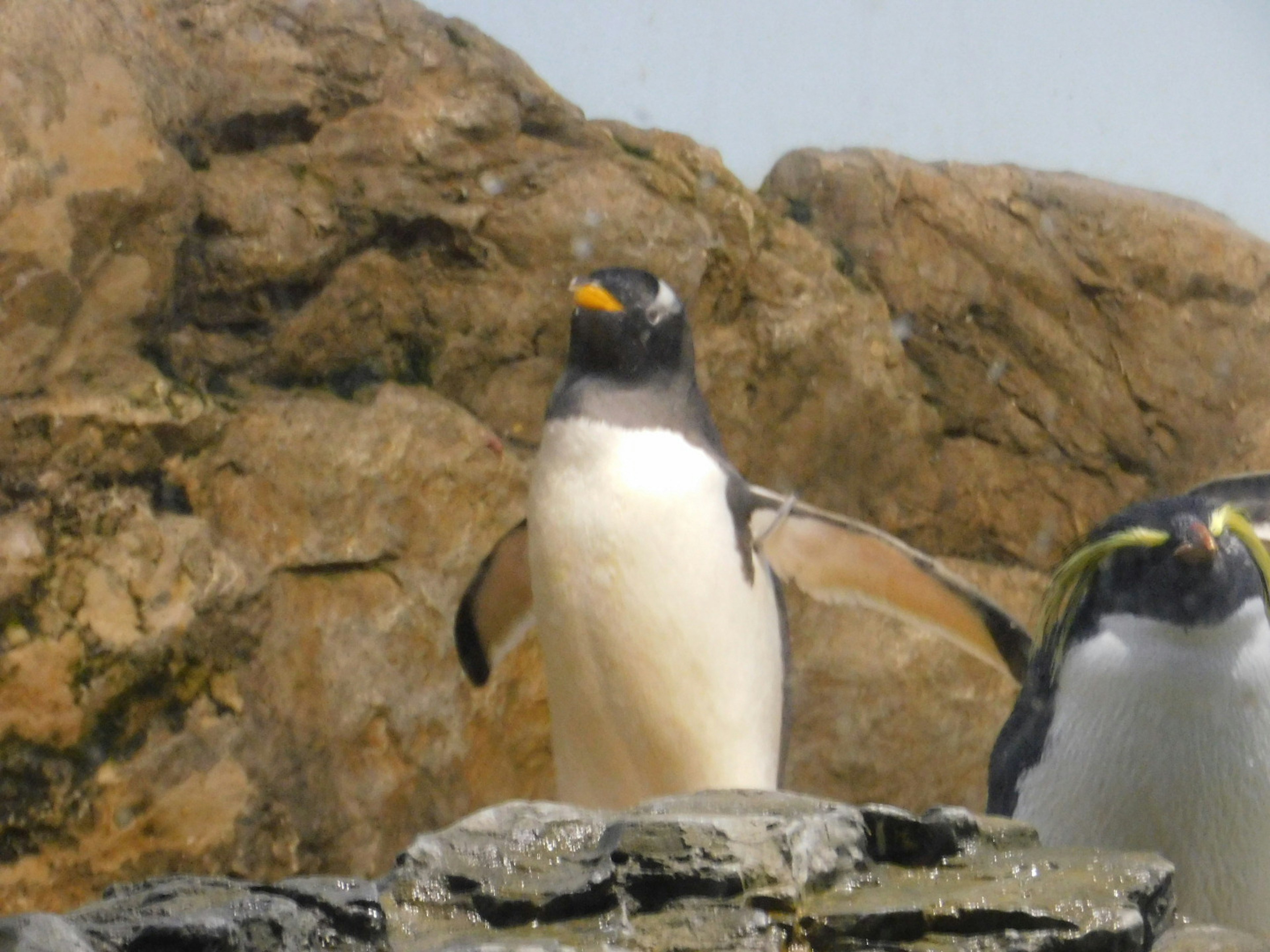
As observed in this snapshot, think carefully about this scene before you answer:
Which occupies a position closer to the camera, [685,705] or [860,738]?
[685,705]

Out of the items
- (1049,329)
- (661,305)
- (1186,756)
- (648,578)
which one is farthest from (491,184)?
(1186,756)

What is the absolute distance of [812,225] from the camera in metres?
3.65

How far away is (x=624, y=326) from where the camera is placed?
2568 millimetres

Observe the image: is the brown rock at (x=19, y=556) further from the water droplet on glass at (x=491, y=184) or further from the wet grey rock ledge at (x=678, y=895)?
the wet grey rock ledge at (x=678, y=895)

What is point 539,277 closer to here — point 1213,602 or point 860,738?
point 860,738

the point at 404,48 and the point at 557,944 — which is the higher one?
the point at 404,48

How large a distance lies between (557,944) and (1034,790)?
956mm

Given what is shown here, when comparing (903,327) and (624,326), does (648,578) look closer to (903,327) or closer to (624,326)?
(624,326)

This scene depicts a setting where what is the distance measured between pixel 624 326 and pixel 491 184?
0.82 meters

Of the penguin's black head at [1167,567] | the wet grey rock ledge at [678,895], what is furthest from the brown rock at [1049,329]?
the wet grey rock ledge at [678,895]

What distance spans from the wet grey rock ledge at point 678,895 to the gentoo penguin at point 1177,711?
0.40 metres

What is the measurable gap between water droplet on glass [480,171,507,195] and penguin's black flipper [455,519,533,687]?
81 cm

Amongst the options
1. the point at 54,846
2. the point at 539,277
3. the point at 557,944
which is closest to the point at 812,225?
the point at 539,277

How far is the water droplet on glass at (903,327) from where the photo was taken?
11.8ft
